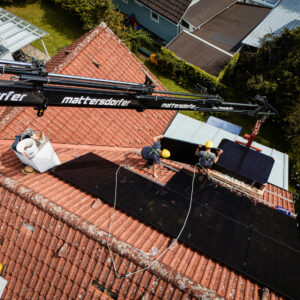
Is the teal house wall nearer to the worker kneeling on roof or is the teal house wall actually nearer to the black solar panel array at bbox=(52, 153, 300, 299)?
the worker kneeling on roof

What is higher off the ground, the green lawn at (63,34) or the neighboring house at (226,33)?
the neighboring house at (226,33)

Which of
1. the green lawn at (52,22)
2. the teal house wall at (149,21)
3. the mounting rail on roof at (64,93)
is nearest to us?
the mounting rail on roof at (64,93)

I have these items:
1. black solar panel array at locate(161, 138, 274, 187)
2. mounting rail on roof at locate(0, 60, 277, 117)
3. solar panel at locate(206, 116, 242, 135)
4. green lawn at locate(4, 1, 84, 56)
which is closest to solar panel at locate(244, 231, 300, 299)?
black solar panel array at locate(161, 138, 274, 187)

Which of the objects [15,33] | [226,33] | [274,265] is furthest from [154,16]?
[274,265]

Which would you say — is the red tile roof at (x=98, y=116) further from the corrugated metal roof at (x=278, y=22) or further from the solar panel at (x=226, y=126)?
the corrugated metal roof at (x=278, y=22)

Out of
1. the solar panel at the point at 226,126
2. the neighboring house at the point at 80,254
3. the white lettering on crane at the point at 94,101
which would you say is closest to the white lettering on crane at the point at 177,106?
the white lettering on crane at the point at 94,101

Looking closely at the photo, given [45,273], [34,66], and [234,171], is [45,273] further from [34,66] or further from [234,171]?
[234,171]

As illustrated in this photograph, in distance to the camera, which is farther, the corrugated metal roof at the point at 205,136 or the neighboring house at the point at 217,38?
the neighboring house at the point at 217,38
